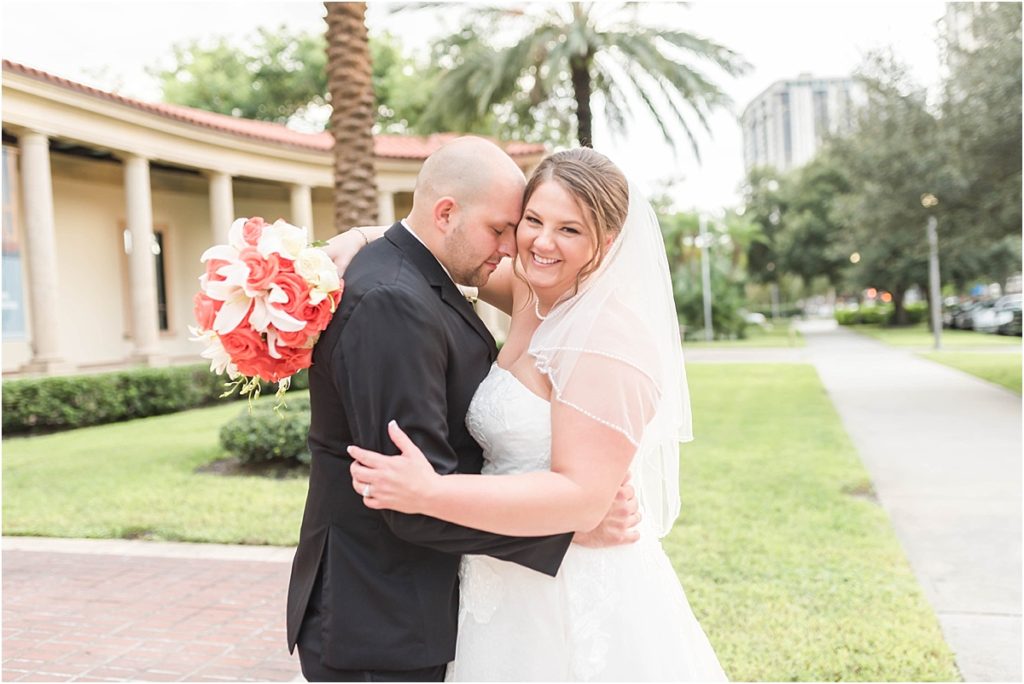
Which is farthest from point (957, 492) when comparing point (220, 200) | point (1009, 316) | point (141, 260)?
point (1009, 316)

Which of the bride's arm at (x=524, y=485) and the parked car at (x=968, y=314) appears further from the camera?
the parked car at (x=968, y=314)

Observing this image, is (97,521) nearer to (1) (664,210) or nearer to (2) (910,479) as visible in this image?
(2) (910,479)

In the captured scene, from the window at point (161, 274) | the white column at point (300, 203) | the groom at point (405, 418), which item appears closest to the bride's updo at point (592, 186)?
the groom at point (405, 418)

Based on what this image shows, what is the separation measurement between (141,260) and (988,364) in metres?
20.7

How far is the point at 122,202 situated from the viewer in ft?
68.6

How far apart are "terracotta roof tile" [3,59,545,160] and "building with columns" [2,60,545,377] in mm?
51

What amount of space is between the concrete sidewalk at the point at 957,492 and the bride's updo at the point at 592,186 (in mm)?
3292

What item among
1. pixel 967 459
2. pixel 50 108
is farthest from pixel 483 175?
pixel 50 108

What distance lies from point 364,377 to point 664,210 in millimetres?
49877

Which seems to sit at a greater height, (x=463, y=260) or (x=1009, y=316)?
(x=463, y=260)

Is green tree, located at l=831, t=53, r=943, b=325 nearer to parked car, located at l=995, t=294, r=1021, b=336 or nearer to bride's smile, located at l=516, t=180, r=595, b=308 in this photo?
bride's smile, located at l=516, t=180, r=595, b=308

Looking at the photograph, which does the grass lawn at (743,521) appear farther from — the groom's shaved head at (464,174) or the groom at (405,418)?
the groom's shaved head at (464,174)

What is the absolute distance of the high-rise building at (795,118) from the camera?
69.8ft

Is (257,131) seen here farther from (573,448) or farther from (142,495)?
(573,448)
